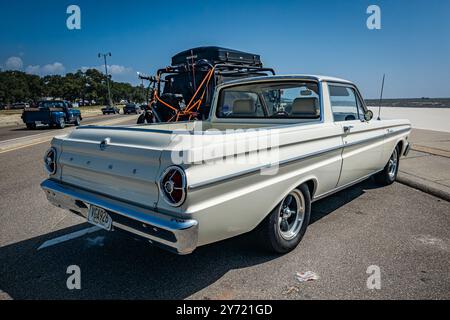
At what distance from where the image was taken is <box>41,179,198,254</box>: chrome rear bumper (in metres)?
2.08

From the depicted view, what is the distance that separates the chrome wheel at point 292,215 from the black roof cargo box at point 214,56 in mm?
8146

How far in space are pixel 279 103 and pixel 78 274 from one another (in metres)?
3.25

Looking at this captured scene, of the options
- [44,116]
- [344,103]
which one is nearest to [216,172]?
[344,103]

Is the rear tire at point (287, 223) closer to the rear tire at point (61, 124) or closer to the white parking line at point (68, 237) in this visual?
the white parking line at point (68, 237)

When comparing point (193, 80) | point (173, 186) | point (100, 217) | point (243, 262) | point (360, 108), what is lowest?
point (243, 262)

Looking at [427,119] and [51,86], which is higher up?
[51,86]

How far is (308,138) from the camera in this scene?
3.12 meters

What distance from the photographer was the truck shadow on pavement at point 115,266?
8.13 feet

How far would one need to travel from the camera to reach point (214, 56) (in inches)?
427

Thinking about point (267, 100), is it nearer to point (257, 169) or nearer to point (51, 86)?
point (257, 169)

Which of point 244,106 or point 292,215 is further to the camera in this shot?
point 244,106

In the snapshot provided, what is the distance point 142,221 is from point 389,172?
4727mm

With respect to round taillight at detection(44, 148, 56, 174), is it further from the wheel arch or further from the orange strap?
the orange strap
